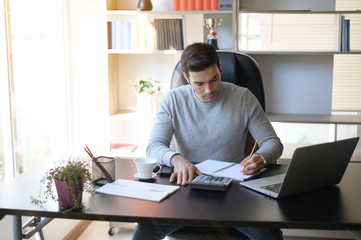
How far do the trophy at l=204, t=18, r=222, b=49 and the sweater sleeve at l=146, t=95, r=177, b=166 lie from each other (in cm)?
138

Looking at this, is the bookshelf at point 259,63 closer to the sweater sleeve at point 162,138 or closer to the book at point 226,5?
the book at point 226,5

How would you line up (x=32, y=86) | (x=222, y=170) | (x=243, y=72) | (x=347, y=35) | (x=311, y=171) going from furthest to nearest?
(x=347, y=35) → (x=32, y=86) → (x=243, y=72) → (x=222, y=170) → (x=311, y=171)

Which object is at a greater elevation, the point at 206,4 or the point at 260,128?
the point at 206,4

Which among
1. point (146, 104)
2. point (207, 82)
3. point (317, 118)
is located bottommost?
point (317, 118)

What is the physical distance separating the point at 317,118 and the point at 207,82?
5.52 ft

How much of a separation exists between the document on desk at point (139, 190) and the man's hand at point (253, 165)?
Answer: 32 centimetres

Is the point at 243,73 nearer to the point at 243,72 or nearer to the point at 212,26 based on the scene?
the point at 243,72

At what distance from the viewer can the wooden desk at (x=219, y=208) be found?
130 centimetres

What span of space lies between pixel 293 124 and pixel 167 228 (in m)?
1.97

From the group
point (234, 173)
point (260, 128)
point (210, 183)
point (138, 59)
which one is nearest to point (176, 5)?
point (138, 59)

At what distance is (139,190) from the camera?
1.56 meters

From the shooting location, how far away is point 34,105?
9.73 ft

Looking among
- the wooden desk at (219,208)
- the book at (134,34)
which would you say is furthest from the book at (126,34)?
the wooden desk at (219,208)

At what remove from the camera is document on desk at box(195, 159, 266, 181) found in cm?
173
